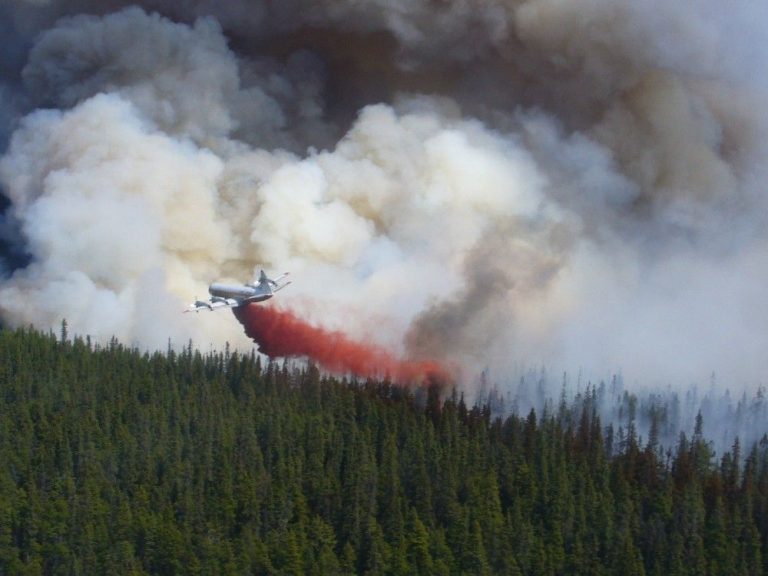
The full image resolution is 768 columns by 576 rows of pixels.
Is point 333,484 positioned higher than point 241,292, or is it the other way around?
point 241,292

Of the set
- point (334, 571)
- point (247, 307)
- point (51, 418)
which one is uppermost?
point (247, 307)

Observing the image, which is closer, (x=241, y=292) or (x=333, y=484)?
(x=333, y=484)

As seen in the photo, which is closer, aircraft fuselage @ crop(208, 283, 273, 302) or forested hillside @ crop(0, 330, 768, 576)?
forested hillside @ crop(0, 330, 768, 576)

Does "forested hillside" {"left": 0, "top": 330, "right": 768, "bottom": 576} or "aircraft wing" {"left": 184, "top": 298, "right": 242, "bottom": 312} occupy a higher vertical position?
"aircraft wing" {"left": 184, "top": 298, "right": 242, "bottom": 312}

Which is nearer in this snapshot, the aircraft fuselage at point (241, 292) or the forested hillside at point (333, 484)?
the forested hillside at point (333, 484)

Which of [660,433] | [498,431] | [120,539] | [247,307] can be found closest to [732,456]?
[660,433]

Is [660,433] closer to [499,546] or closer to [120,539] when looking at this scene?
[499,546]

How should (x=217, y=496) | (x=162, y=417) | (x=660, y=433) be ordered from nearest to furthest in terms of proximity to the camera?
(x=217, y=496) → (x=162, y=417) → (x=660, y=433)

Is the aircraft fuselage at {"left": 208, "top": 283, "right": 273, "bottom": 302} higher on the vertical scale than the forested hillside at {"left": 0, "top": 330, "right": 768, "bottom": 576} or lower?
higher
